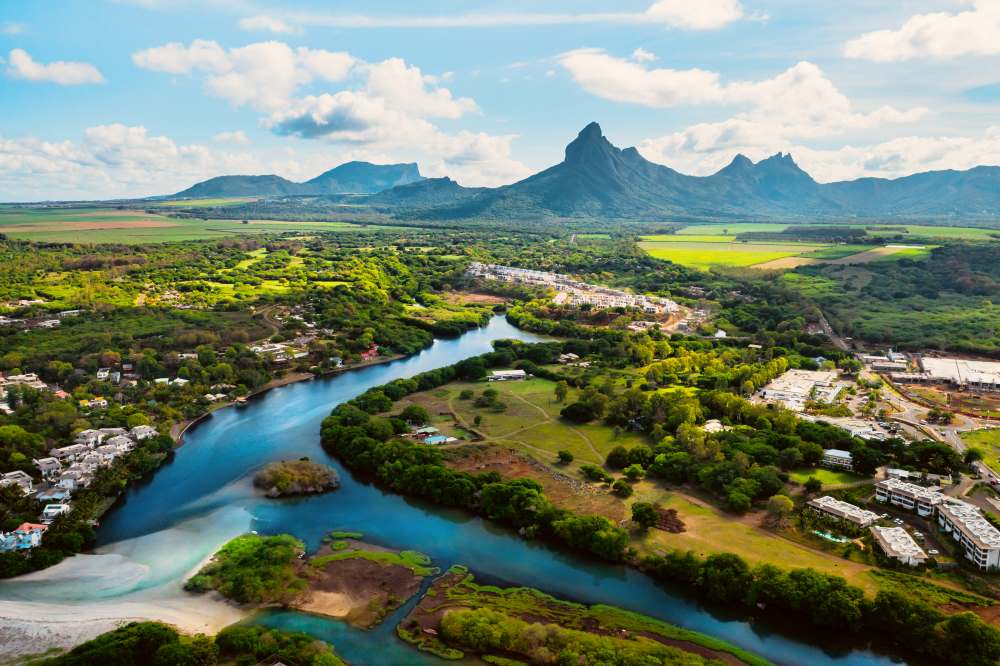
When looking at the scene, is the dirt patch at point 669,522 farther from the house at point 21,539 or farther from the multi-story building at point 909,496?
the house at point 21,539

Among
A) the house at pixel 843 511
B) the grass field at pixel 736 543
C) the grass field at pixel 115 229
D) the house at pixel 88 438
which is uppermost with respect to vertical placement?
the grass field at pixel 115 229

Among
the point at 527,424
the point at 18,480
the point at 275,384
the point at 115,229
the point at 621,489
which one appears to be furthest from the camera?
the point at 115,229

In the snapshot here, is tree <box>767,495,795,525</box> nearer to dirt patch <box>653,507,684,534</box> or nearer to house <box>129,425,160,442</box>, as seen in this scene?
dirt patch <box>653,507,684,534</box>

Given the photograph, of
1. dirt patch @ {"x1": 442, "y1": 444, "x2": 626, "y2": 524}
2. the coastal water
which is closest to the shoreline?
the coastal water

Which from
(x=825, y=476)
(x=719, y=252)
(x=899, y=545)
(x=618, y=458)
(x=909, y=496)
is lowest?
(x=825, y=476)

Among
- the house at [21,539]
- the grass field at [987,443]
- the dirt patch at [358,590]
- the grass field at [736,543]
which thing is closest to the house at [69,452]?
the house at [21,539]

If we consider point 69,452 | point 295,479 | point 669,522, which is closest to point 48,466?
point 69,452

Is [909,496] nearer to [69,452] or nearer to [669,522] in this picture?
[669,522]

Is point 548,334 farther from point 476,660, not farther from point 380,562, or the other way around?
point 476,660
